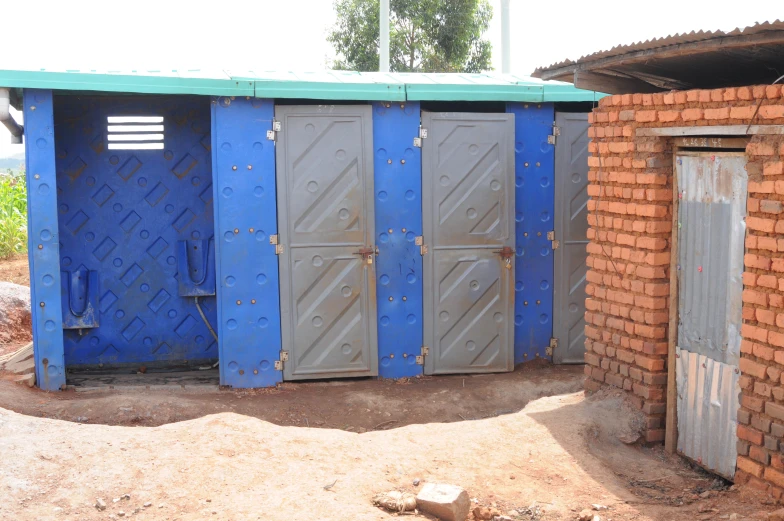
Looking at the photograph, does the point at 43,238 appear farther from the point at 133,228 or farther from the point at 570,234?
the point at 570,234

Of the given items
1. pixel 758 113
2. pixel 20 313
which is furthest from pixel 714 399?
pixel 20 313

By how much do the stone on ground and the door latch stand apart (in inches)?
164

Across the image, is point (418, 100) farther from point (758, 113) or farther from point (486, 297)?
point (758, 113)

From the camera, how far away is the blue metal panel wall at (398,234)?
348 inches

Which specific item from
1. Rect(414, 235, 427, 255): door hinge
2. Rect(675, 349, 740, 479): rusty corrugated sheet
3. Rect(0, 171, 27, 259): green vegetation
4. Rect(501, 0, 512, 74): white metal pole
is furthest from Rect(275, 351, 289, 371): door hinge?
Rect(501, 0, 512, 74): white metal pole

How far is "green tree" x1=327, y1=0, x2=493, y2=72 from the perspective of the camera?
21766mm

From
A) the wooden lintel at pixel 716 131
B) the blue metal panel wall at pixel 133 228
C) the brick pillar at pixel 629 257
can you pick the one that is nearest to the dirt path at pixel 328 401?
the blue metal panel wall at pixel 133 228

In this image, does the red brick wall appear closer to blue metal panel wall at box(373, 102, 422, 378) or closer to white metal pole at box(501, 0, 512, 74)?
blue metal panel wall at box(373, 102, 422, 378)

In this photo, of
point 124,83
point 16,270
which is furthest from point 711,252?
point 16,270

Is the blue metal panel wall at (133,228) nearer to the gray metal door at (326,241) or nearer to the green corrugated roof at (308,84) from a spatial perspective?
the green corrugated roof at (308,84)

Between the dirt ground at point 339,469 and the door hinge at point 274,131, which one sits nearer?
the dirt ground at point 339,469

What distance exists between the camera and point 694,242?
6.14m

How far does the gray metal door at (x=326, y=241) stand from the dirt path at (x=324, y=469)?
2169mm

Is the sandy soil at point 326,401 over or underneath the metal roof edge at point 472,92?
underneath
